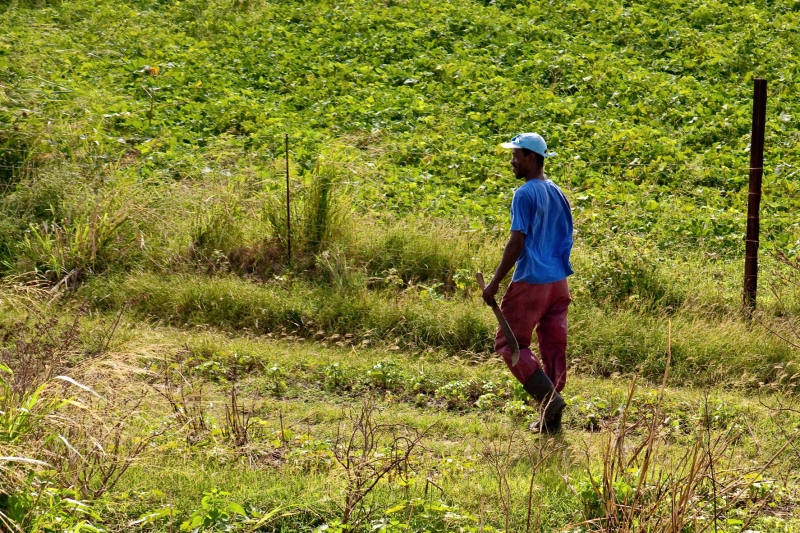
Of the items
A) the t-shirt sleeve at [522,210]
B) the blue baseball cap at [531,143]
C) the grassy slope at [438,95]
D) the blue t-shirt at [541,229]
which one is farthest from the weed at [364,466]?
the grassy slope at [438,95]

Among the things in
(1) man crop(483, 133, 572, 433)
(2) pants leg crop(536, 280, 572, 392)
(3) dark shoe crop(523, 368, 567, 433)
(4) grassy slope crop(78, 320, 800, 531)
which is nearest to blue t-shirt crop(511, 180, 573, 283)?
(1) man crop(483, 133, 572, 433)

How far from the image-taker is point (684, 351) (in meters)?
7.25

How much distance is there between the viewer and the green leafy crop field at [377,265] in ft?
15.5

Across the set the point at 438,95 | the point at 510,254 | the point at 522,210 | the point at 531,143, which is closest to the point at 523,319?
the point at 510,254

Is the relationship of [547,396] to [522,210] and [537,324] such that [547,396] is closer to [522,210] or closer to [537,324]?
[537,324]

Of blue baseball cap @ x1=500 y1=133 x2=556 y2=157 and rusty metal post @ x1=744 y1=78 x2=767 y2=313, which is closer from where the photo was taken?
blue baseball cap @ x1=500 y1=133 x2=556 y2=157

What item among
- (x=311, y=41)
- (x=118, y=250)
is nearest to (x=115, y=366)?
(x=118, y=250)

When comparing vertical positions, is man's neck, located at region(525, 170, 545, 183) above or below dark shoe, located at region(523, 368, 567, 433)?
above

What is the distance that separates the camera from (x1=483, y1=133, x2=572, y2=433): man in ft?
19.3

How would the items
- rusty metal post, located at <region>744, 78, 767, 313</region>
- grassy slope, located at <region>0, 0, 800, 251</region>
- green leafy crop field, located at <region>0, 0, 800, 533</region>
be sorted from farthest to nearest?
grassy slope, located at <region>0, 0, 800, 251</region>
rusty metal post, located at <region>744, 78, 767, 313</region>
green leafy crop field, located at <region>0, 0, 800, 533</region>

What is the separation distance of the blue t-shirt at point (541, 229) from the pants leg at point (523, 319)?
7 centimetres

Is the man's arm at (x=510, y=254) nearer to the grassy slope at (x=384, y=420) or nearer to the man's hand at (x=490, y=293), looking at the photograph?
the man's hand at (x=490, y=293)

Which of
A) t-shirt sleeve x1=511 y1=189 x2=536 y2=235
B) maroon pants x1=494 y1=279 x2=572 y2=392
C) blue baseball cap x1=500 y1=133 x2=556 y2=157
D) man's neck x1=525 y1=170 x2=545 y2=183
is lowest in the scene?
maroon pants x1=494 y1=279 x2=572 y2=392

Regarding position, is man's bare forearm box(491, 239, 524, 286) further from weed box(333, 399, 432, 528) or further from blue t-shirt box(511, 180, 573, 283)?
weed box(333, 399, 432, 528)
